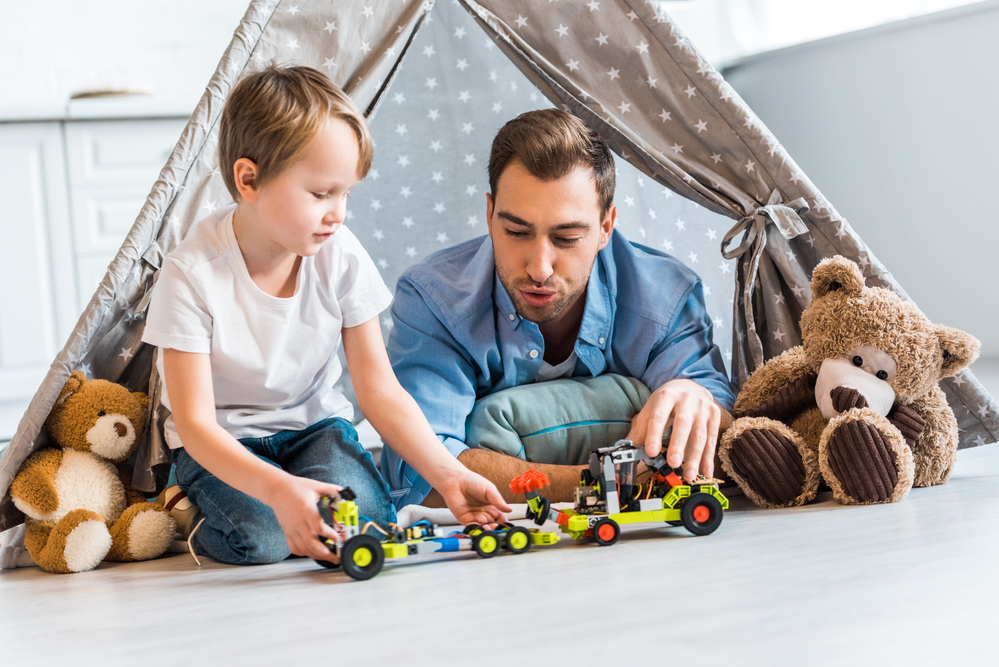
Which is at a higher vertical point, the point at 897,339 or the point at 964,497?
the point at 897,339

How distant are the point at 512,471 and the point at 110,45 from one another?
112 inches

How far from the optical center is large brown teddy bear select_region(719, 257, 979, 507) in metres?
1.25

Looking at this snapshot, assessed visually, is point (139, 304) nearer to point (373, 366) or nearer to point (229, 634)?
point (373, 366)

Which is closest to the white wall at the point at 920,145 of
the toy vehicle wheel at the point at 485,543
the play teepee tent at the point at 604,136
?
the play teepee tent at the point at 604,136

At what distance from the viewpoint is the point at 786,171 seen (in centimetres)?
157

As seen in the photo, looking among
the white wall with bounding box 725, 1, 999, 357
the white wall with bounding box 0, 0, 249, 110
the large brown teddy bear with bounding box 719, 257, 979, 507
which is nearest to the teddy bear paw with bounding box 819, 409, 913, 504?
the large brown teddy bear with bounding box 719, 257, 979, 507

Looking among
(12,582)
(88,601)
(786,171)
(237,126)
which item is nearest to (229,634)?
(88,601)

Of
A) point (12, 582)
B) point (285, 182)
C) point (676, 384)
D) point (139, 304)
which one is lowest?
point (12, 582)

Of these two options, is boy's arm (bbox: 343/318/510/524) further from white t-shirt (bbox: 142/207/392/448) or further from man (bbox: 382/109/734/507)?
man (bbox: 382/109/734/507)

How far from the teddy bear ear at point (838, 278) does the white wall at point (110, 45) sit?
245cm

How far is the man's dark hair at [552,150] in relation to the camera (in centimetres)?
141

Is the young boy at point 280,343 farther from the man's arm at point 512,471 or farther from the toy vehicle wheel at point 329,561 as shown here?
the man's arm at point 512,471

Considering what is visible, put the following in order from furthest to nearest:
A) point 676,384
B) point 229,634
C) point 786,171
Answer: point 786,171
point 676,384
point 229,634

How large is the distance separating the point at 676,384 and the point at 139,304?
895 millimetres
